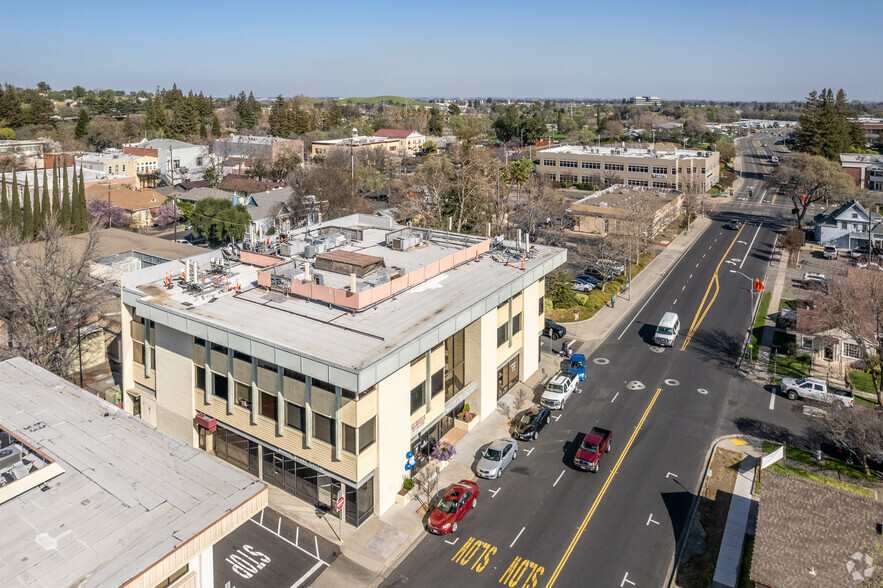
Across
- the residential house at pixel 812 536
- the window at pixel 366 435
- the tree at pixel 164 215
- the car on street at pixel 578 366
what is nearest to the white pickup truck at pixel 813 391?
the car on street at pixel 578 366

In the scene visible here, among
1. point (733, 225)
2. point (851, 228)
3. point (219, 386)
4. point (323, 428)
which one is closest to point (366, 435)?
point (323, 428)

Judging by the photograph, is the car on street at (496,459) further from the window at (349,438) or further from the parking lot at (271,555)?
the parking lot at (271,555)

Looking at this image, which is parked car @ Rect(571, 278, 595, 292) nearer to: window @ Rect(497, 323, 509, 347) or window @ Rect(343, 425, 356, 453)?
window @ Rect(497, 323, 509, 347)

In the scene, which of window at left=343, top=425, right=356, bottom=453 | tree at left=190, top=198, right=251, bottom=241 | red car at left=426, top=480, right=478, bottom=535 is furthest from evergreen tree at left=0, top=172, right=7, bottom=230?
red car at left=426, top=480, right=478, bottom=535

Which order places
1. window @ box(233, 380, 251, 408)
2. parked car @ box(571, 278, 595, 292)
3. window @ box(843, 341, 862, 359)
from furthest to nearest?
parked car @ box(571, 278, 595, 292) → window @ box(843, 341, 862, 359) → window @ box(233, 380, 251, 408)

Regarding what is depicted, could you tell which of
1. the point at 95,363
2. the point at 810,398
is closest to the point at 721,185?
the point at 810,398

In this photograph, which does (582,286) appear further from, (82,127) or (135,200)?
(82,127)
